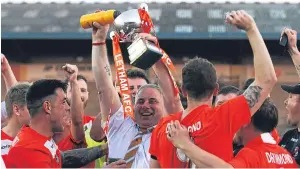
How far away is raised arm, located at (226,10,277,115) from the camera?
3.48 meters

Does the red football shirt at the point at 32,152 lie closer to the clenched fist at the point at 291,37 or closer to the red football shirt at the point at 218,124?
the red football shirt at the point at 218,124

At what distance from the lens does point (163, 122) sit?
3719 mm

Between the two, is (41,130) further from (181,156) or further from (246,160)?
(246,160)

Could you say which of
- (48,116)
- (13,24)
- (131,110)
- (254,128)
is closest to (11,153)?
(48,116)

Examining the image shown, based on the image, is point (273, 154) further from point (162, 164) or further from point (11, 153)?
point (11, 153)

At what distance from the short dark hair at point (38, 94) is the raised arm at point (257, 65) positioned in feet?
4.29

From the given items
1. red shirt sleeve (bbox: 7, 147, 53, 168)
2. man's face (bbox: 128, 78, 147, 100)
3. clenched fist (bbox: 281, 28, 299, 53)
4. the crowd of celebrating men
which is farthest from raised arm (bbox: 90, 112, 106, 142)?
clenched fist (bbox: 281, 28, 299, 53)

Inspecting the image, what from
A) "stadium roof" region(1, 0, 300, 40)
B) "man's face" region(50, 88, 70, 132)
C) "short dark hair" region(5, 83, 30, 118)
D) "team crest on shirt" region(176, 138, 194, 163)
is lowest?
"team crest on shirt" region(176, 138, 194, 163)

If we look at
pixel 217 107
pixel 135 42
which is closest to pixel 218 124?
pixel 217 107

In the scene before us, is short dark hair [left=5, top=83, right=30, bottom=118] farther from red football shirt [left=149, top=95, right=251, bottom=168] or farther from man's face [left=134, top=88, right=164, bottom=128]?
red football shirt [left=149, top=95, right=251, bottom=168]

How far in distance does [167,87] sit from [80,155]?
30.4 inches

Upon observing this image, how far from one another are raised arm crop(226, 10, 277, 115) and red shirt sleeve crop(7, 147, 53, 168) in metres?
1.26

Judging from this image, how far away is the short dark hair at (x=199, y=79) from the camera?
3.60 metres

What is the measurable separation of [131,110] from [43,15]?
12.1m
